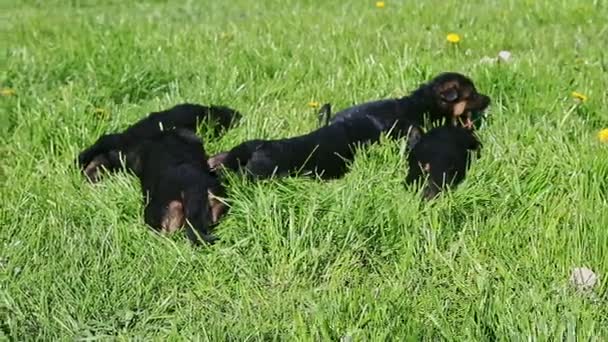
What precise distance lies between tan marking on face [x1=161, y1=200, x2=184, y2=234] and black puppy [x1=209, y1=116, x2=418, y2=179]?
0.44 meters

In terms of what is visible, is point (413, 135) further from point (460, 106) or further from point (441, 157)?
point (441, 157)

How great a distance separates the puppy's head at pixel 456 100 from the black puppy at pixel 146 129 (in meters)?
1.16

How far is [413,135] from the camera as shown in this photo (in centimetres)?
509

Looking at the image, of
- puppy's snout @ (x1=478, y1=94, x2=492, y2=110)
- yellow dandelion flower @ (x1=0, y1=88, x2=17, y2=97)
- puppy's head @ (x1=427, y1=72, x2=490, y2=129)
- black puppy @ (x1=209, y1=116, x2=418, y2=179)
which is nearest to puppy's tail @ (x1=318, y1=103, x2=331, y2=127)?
black puppy @ (x1=209, y1=116, x2=418, y2=179)

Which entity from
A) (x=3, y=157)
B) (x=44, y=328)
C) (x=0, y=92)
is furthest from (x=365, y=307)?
(x=0, y=92)

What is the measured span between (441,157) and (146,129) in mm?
1623

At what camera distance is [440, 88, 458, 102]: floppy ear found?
529 centimetres

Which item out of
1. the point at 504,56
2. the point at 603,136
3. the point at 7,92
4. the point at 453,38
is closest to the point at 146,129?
the point at 7,92

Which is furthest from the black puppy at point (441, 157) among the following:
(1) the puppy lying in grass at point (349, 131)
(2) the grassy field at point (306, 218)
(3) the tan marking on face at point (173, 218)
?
(3) the tan marking on face at point (173, 218)

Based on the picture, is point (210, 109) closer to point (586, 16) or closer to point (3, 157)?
point (3, 157)

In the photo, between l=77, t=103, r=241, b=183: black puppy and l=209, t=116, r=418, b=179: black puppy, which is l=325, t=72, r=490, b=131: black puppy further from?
l=77, t=103, r=241, b=183: black puppy

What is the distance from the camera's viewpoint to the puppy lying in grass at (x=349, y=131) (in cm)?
446

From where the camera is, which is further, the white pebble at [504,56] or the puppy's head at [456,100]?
the white pebble at [504,56]

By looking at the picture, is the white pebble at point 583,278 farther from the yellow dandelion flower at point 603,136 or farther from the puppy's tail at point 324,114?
the puppy's tail at point 324,114
